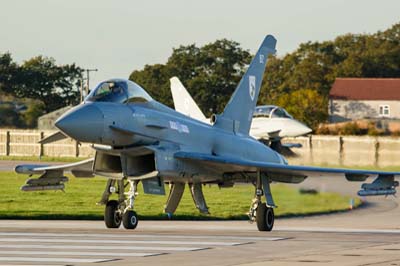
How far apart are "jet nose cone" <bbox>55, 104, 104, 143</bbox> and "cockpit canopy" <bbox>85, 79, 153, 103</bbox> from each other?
1.74 feet

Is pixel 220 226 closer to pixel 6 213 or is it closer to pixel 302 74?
pixel 6 213

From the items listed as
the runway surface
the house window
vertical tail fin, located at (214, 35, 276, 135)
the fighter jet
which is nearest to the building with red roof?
the house window

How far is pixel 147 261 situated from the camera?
18312mm

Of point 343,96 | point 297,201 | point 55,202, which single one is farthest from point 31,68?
point 297,201

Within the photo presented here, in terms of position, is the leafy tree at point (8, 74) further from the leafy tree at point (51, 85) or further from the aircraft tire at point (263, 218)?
the aircraft tire at point (263, 218)

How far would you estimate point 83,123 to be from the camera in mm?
22641

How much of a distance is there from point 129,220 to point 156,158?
4.29ft

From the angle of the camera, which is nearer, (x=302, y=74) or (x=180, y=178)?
(x=180, y=178)

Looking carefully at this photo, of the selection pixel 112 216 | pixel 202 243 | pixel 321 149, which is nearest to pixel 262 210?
pixel 112 216

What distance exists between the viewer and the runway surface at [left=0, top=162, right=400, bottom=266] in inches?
731

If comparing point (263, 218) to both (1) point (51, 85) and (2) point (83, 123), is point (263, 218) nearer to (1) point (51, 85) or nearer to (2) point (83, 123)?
(2) point (83, 123)

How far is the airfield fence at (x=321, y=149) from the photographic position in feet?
170

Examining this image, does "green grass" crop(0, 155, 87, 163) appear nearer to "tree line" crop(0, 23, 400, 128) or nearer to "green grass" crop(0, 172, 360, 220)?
"tree line" crop(0, 23, 400, 128)

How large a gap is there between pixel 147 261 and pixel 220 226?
28.0 feet
